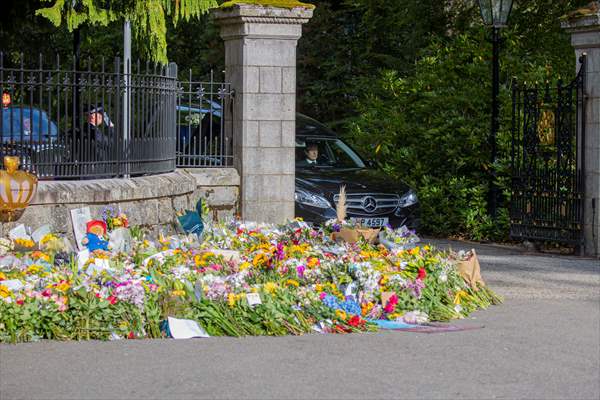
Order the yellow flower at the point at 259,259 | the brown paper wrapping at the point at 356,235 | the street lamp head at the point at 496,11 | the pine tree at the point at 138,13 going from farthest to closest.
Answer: the street lamp head at the point at 496,11 → the pine tree at the point at 138,13 → the brown paper wrapping at the point at 356,235 → the yellow flower at the point at 259,259

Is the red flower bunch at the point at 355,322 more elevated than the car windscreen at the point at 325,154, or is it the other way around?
the car windscreen at the point at 325,154

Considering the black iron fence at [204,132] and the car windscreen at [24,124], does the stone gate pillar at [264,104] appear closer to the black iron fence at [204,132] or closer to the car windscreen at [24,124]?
the black iron fence at [204,132]

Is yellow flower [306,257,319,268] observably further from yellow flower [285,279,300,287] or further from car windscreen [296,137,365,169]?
car windscreen [296,137,365,169]

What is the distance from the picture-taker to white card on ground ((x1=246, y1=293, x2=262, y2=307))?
8.66m

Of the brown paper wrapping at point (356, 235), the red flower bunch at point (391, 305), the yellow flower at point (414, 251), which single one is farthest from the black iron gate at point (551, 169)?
the red flower bunch at point (391, 305)

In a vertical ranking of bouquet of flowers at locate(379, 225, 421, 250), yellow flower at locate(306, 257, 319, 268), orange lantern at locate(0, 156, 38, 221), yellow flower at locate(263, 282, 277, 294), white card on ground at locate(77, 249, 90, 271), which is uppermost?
orange lantern at locate(0, 156, 38, 221)

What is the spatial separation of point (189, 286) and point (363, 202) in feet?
21.9

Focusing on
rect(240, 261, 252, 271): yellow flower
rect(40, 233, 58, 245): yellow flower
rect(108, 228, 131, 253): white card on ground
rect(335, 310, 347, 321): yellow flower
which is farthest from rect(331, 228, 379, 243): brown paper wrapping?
rect(40, 233, 58, 245): yellow flower


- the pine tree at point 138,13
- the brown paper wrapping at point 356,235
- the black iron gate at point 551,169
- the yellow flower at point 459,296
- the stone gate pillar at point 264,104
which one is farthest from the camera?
the black iron gate at point 551,169

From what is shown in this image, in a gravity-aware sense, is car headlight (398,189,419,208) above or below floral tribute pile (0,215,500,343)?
above

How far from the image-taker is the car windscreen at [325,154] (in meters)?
16.1

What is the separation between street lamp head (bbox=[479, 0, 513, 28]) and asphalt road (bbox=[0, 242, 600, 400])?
7530 mm

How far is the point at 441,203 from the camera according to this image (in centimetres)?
1717

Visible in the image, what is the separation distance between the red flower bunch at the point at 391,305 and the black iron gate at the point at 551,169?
5.38 m
